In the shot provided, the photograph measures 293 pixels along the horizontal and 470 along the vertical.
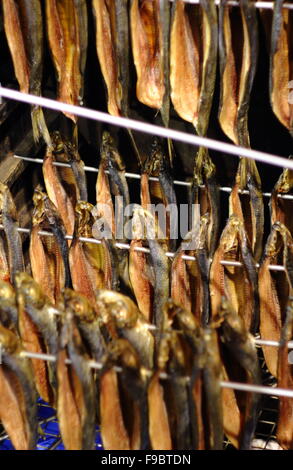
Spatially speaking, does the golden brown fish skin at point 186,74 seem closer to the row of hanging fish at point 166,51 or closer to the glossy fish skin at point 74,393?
the row of hanging fish at point 166,51

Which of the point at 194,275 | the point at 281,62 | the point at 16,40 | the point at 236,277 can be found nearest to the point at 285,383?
the point at 236,277

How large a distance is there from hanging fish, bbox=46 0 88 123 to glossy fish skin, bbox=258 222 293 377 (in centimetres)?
111

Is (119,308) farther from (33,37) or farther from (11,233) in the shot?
(33,37)

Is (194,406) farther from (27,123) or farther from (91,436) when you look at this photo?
(27,123)

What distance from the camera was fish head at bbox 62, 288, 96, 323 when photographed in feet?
9.61

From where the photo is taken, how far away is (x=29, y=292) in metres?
3.01

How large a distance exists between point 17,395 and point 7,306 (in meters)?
0.37

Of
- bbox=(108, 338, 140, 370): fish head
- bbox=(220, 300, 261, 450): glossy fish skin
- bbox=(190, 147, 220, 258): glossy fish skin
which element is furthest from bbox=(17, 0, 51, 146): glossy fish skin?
bbox=(220, 300, 261, 450): glossy fish skin

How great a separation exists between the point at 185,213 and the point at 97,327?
116cm

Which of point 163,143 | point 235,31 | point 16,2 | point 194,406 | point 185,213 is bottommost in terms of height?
point 194,406

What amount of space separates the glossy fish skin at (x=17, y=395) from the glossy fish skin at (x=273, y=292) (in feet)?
3.58

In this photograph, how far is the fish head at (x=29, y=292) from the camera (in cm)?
301

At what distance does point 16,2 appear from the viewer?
11.3 ft

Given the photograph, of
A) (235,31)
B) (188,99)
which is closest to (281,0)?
(235,31)
